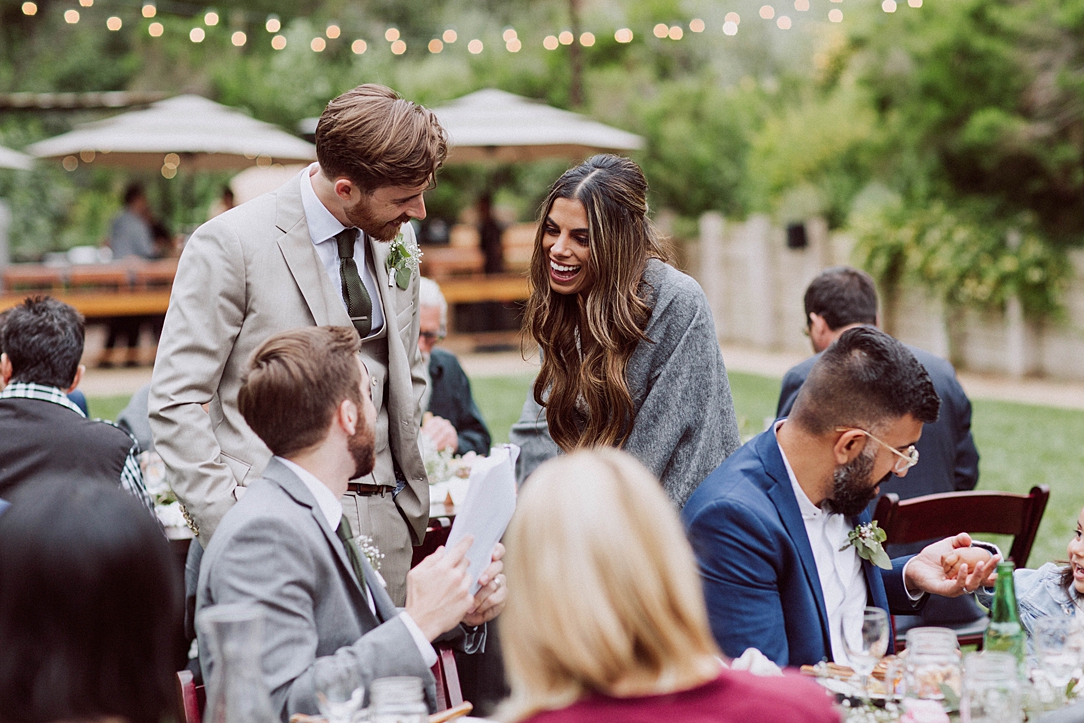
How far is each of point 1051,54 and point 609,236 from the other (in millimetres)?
12778

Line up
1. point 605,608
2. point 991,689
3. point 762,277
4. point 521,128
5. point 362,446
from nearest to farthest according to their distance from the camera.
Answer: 1. point 605,608
2. point 991,689
3. point 362,446
4. point 521,128
5. point 762,277

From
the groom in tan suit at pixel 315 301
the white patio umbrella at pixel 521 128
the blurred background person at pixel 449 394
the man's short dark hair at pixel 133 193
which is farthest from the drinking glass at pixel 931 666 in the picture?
the man's short dark hair at pixel 133 193

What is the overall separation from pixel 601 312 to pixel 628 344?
12 cm

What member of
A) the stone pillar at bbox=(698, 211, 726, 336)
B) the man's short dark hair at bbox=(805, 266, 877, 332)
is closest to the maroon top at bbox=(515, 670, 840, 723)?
the man's short dark hair at bbox=(805, 266, 877, 332)

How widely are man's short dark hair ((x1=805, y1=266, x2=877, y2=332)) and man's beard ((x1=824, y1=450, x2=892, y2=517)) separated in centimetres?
214

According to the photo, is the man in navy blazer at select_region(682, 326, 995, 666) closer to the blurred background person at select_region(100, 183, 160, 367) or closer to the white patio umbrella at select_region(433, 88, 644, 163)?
the white patio umbrella at select_region(433, 88, 644, 163)

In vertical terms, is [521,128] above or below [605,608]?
above

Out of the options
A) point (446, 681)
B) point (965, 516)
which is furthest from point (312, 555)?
point (965, 516)

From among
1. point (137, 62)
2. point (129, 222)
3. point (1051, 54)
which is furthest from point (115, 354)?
point (137, 62)

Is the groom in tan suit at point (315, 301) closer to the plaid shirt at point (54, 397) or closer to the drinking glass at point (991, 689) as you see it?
the plaid shirt at point (54, 397)

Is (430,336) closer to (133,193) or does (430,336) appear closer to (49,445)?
(49,445)

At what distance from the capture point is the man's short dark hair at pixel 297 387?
245 cm

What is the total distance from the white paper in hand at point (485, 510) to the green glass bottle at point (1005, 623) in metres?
1.06

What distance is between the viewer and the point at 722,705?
1.67 meters
